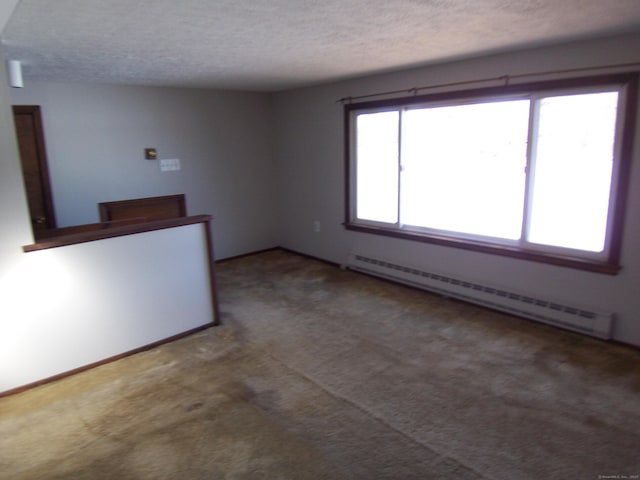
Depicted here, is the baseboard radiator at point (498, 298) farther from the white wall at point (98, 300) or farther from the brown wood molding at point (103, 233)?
the brown wood molding at point (103, 233)

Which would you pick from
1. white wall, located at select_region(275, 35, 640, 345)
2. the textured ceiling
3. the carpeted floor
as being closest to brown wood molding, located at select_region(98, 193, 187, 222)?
the textured ceiling

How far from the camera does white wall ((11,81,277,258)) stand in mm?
4293

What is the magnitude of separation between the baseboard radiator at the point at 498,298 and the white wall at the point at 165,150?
6.20 ft

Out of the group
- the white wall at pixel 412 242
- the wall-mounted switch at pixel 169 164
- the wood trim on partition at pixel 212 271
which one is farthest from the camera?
the wall-mounted switch at pixel 169 164

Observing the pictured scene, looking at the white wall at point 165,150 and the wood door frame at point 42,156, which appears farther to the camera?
the white wall at point 165,150

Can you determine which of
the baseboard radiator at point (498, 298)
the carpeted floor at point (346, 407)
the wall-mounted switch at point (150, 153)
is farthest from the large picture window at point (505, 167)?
the wall-mounted switch at point (150, 153)

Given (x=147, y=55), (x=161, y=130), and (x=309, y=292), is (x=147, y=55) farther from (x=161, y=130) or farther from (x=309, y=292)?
(x=309, y=292)

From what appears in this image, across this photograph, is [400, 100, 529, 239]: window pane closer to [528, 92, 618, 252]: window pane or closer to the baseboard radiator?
[528, 92, 618, 252]: window pane

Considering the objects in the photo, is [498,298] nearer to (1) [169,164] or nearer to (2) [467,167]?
(2) [467,167]

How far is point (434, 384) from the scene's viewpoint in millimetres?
2717

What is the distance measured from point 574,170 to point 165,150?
4.28 meters

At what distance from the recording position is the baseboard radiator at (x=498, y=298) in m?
3.28

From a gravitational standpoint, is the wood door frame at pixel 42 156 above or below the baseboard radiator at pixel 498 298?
above

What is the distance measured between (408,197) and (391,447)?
287 centimetres
